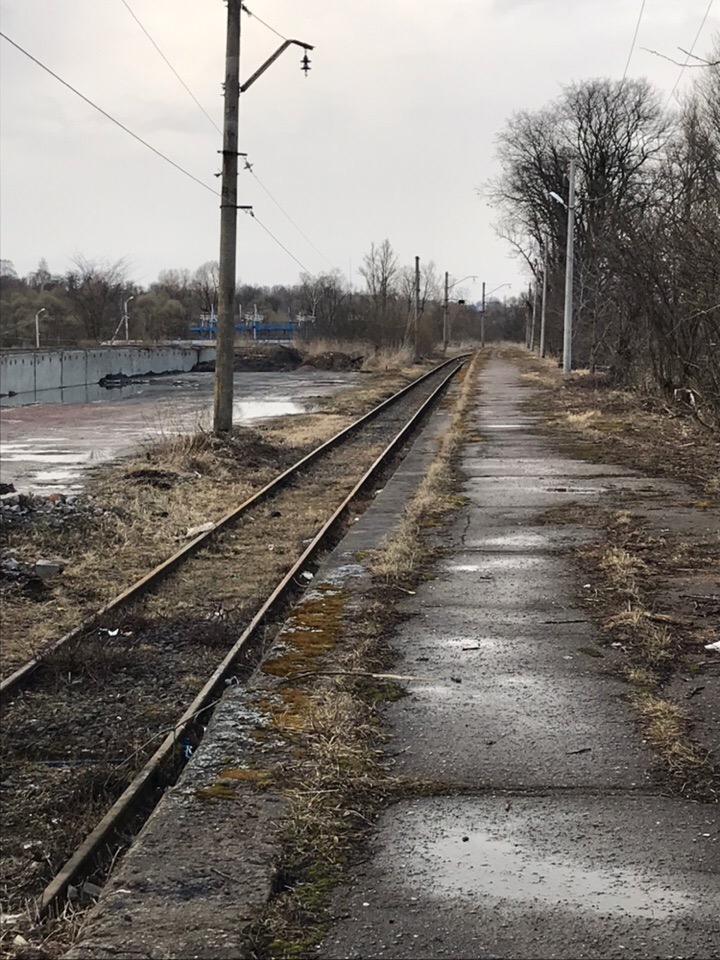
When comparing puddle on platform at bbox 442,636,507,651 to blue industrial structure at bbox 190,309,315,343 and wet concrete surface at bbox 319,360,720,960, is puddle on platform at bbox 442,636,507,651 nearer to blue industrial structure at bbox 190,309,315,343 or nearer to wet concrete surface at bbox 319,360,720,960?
wet concrete surface at bbox 319,360,720,960

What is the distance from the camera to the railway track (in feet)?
14.5

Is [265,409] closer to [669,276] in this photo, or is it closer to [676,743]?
[669,276]

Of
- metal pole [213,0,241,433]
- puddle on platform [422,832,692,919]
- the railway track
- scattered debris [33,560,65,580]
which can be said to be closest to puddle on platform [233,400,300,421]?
metal pole [213,0,241,433]

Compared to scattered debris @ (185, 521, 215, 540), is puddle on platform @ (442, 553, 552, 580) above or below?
above

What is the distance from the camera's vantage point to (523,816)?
3932 mm

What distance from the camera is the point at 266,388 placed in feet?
139

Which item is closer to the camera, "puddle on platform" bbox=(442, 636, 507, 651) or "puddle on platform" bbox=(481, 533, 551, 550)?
"puddle on platform" bbox=(442, 636, 507, 651)

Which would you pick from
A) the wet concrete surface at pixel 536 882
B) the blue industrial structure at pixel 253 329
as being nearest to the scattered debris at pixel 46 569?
the wet concrete surface at pixel 536 882

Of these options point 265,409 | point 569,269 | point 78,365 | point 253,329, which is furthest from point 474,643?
point 253,329

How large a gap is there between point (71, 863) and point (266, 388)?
3887 centimetres

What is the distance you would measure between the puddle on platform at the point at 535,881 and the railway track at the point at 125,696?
57.1 inches

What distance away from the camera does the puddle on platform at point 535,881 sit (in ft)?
10.7

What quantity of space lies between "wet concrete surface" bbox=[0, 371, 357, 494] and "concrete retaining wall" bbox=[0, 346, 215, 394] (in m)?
1.96

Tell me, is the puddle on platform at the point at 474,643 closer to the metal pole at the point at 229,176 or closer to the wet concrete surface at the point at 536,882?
the wet concrete surface at the point at 536,882
